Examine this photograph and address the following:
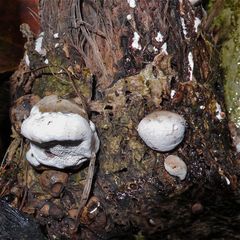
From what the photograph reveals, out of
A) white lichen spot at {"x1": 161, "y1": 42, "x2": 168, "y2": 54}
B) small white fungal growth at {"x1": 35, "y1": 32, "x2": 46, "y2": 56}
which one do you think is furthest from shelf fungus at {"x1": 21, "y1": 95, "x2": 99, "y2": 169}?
white lichen spot at {"x1": 161, "y1": 42, "x2": 168, "y2": 54}

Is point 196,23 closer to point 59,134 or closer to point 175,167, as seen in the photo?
point 175,167

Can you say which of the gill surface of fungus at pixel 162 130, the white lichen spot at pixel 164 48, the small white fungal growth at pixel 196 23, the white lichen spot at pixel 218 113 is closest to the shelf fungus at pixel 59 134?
the gill surface of fungus at pixel 162 130

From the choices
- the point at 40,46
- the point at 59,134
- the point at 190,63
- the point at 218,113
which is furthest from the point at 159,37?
the point at 59,134

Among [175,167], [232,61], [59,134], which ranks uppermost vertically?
[59,134]

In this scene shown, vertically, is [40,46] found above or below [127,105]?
Answer: above

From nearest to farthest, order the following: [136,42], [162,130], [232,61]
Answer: [162,130] → [136,42] → [232,61]

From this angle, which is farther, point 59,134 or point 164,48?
point 164,48

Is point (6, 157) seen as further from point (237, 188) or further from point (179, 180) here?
point (237, 188)
